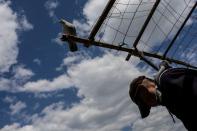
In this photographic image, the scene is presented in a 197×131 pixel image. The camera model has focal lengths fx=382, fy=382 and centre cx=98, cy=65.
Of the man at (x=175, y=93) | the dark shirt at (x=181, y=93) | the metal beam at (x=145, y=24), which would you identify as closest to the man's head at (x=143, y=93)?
the man at (x=175, y=93)

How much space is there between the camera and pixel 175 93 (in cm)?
360

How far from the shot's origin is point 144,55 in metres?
14.4

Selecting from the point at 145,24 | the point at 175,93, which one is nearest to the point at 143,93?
the point at 175,93

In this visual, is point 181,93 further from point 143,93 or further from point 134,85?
point 134,85

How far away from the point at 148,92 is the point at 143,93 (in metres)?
0.08

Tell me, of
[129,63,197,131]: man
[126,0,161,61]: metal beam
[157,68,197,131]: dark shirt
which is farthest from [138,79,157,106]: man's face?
[126,0,161,61]: metal beam

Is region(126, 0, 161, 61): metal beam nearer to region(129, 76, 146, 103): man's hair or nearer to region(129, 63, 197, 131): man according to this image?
region(129, 76, 146, 103): man's hair

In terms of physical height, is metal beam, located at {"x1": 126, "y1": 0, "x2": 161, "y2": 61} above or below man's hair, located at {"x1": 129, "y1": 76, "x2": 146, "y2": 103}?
above

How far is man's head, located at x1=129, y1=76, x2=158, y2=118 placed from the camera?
393 centimetres

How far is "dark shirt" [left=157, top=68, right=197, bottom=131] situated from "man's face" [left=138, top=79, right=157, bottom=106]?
0.54 feet

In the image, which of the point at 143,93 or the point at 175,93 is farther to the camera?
the point at 143,93

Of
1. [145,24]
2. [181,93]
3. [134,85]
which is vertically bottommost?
[181,93]

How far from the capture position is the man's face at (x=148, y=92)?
3.91 m

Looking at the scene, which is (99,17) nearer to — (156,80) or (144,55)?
(144,55)
